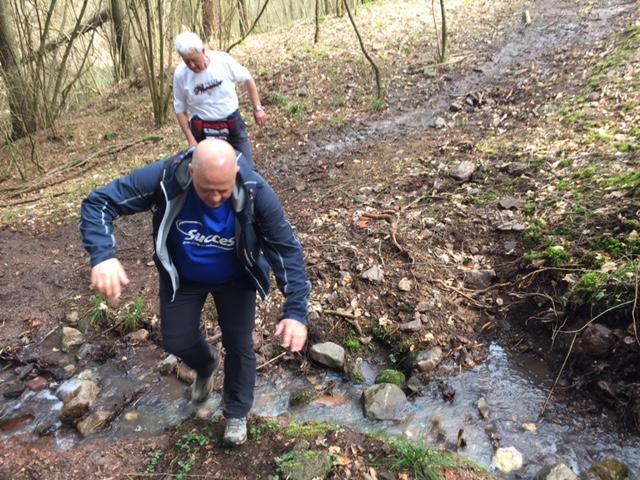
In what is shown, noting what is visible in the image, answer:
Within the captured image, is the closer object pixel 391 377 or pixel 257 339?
pixel 391 377

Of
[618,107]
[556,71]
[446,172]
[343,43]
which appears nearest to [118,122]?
[343,43]

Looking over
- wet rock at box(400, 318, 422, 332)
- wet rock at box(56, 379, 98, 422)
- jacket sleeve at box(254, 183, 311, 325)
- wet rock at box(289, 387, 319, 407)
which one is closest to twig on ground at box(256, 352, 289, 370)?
wet rock at box(289, 387, 319, 407)

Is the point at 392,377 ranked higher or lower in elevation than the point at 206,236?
lower

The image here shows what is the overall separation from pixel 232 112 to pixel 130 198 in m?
2.64

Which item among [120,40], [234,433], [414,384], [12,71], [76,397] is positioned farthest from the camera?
[120,40]

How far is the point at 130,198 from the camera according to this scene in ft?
7.68

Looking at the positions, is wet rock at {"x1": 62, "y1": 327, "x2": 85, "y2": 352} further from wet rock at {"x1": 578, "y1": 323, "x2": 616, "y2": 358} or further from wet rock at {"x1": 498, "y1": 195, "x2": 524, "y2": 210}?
wet rock at {"x1": 498, "y1": 195, "x2": 524, "y2": 210}

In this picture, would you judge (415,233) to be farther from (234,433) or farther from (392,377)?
(234,433)

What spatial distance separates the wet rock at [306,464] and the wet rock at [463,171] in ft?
11.8

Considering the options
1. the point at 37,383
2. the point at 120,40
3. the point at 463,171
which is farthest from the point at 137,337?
the point at 120,40

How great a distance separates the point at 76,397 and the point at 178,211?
197 cm

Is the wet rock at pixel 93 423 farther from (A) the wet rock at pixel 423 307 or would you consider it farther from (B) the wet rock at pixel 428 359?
(A) the wet rock at pixel 423 307

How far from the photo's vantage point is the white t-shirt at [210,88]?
14.9 ft

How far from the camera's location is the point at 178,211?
7.68 feet
